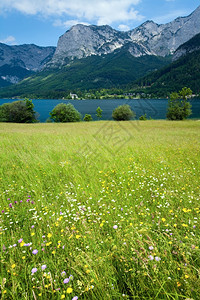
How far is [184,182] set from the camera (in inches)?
187

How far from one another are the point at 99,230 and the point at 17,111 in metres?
80.6

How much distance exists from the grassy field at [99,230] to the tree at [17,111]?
73237mm

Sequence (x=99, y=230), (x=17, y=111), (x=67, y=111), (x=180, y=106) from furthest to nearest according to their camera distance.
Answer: (x=67, y=111) < (x=17, y=111) < (x=180, y=106) < (x=99, y=230)

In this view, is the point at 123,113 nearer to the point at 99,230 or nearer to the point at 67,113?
the point at 67,113

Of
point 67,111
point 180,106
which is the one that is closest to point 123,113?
point 180,106

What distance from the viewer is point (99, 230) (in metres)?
2.74

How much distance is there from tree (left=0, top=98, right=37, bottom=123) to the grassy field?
73.2 meters

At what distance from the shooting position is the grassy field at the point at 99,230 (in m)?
1.79

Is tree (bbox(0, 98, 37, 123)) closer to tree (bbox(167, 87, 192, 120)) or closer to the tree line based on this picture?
the tree line

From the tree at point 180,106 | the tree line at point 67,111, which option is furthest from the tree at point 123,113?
the tree at point 180,106

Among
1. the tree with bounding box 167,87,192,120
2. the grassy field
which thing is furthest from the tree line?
the grassy field

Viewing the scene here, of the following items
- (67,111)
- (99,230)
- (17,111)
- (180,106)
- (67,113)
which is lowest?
(99,230)

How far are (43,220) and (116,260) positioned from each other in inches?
59.4

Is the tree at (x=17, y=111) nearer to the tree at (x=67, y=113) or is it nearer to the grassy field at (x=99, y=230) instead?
the tree at (x=67, y=113)
